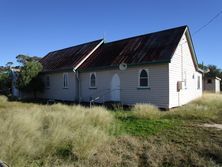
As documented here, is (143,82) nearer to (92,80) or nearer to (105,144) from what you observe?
(92,80)

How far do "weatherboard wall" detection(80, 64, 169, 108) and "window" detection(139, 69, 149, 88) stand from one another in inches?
9.9

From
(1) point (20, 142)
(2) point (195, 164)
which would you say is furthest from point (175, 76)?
(1) point (20, 142)

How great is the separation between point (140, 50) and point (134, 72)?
6.22 feet

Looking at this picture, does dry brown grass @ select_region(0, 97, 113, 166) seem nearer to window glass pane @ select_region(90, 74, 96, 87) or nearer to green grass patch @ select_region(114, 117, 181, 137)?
green grass patch @ select_region(114, 117, 181, 137)

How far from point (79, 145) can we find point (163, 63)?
10.2 meters

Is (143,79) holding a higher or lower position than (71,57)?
lower

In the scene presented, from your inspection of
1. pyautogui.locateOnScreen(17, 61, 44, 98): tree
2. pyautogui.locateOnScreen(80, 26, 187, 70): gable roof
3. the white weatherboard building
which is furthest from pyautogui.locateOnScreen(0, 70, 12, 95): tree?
pyautogui.locateOnScreen(80, 26, 187, 70): gable roof

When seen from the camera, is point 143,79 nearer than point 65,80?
Yes

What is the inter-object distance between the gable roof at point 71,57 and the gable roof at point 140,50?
0.91 meters

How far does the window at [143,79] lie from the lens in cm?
1735

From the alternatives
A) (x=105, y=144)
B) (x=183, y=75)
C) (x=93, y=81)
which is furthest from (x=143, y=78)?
(x=105, y=144)

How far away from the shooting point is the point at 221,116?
13.1 m

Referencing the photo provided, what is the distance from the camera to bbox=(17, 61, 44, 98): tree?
25591 millimetres

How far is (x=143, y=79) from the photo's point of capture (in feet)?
57.6
